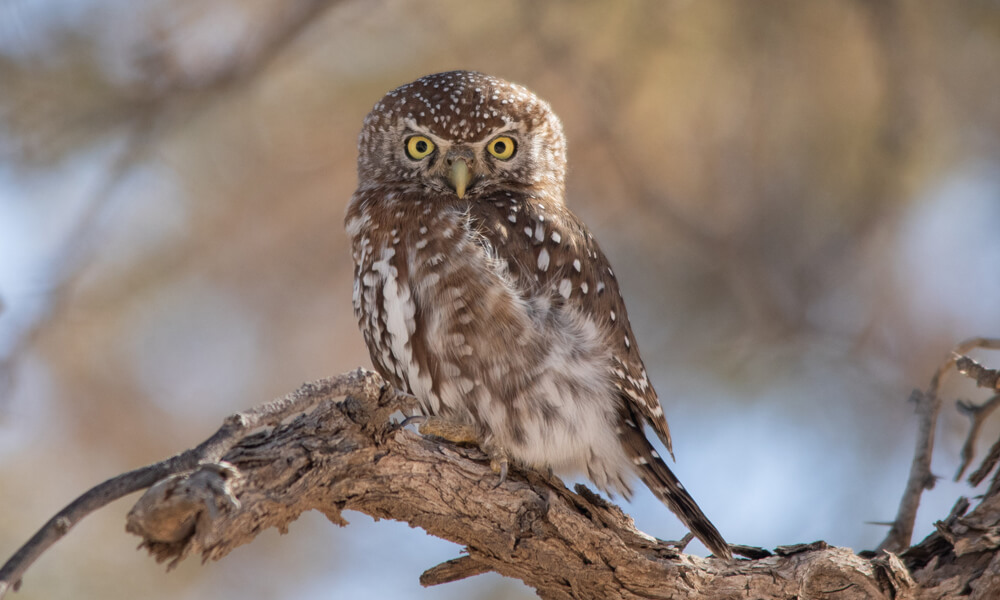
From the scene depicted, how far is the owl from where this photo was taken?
11.5ft

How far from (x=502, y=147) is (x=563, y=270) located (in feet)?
2.47

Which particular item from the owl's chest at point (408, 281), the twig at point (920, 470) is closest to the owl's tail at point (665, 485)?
the twig at point (920, 470)

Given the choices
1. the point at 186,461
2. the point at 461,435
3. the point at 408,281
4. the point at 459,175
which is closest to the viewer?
the point at 186,461

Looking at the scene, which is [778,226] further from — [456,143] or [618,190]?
→ [456,143]

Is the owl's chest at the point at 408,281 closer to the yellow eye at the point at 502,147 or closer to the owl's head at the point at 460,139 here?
the owl's head at the point at 460,139

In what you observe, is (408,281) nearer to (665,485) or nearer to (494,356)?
(494,356)

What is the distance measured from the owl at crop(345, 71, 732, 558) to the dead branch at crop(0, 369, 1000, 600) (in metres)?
0.24

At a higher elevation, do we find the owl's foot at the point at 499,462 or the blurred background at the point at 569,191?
the blurred background at the point at 569,191

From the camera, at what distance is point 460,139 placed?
4.07 metres

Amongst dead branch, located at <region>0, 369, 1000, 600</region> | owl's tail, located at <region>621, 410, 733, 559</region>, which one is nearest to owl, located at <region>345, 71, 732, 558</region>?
owl's tail, located at <region>621, 410, 733, 559</region>

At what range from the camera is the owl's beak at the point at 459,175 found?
3.91 metres

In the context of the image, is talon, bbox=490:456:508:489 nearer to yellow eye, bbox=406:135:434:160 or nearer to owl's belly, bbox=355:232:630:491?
owl's belly, bbox=355:232:630:491

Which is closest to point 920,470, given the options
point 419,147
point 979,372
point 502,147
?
point 979,372

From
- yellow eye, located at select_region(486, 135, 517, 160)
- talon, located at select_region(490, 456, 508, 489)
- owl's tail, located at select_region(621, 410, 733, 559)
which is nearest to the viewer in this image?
talon, located at select_region(490, 456, 508, 489)
